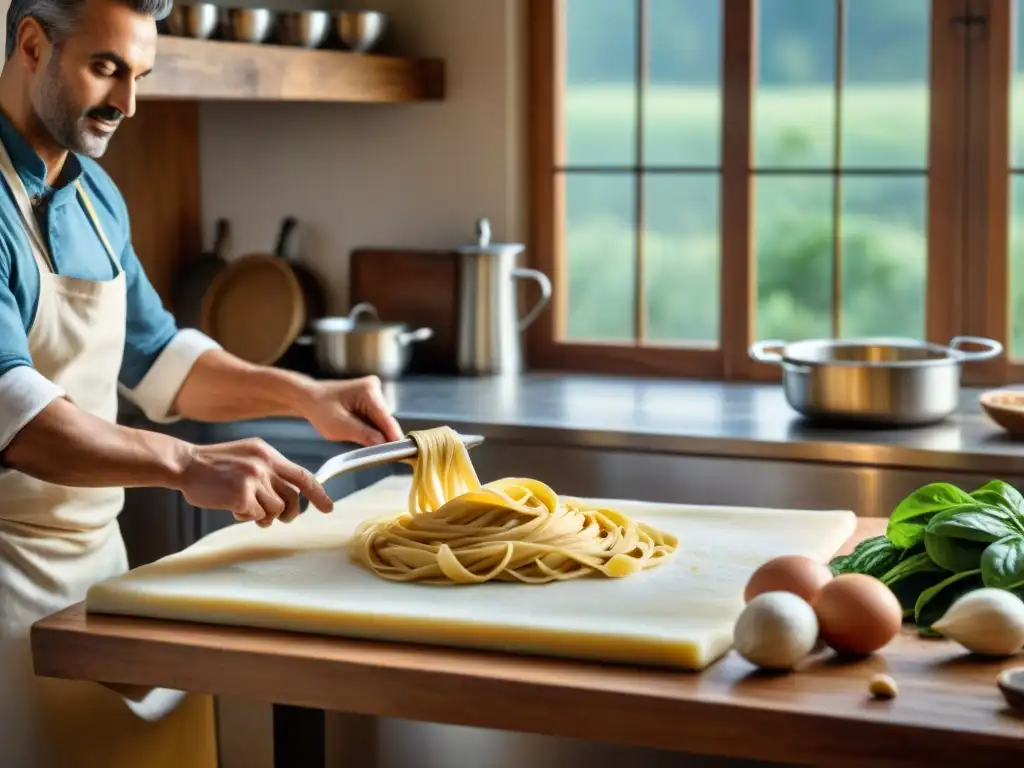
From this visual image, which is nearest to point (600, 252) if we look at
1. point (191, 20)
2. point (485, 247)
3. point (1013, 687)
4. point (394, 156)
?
point (394, 156)

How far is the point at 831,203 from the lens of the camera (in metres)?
3.41

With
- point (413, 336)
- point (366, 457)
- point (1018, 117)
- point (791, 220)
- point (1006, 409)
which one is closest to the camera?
point (366, 457)

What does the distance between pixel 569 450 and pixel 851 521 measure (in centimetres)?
92

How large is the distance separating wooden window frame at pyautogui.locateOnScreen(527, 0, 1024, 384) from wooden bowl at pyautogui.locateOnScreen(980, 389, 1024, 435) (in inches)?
17.9

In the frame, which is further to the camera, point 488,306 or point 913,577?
point 488,306

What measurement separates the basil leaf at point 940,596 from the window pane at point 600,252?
193 cm

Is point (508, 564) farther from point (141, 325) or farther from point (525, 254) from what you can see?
point (525, 254)

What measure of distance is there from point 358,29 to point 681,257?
3575 mm

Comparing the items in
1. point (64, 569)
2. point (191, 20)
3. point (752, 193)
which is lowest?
point (64, 569)

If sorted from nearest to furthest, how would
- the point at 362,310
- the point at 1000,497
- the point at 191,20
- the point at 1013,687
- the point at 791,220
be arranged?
the point at 1013,687 → the point at 1000,497 → the point at 191,20 → the point at 362,310 → the point at 791,220

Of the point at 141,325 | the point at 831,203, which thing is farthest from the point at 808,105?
the point at 141,325

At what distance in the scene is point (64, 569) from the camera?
2.18 m

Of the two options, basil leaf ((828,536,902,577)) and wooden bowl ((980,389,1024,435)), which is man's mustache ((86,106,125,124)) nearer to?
basil leaf ((828,536,902,577))

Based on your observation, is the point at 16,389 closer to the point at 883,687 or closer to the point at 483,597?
the point at 483,597
